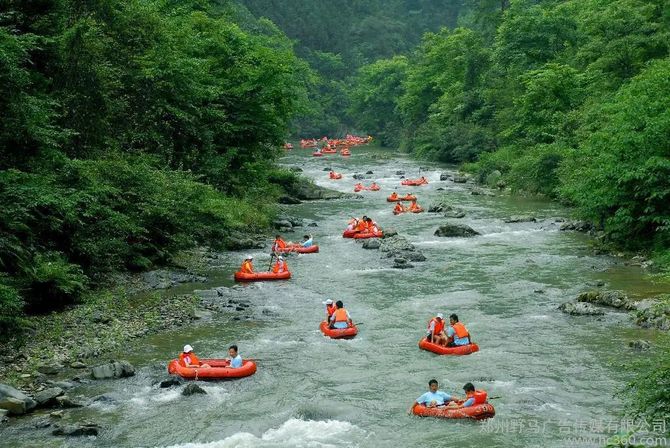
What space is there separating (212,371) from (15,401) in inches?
143

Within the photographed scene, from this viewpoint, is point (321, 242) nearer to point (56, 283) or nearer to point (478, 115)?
point (56, 283)

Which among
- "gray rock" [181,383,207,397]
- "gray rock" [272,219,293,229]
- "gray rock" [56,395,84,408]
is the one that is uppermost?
"gray rock" [272,219,293,229]

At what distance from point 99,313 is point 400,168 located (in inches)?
1588

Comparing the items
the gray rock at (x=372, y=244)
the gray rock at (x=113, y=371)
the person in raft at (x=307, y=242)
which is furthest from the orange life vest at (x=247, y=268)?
the gray rock at (x=113, y=371)

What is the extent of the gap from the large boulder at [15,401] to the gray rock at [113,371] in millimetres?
1654

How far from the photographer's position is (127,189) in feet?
73.6

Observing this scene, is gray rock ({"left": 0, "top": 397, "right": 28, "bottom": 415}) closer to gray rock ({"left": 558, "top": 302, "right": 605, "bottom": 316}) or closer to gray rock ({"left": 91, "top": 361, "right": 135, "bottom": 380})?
gray rock ({"left": 91, "top": 361, "right": 135, "bottom": 380})

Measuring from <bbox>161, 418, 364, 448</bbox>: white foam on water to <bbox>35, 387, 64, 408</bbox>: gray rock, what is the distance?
267 cm

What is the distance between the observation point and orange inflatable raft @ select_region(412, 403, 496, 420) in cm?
1260

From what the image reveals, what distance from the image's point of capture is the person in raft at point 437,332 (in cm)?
1625

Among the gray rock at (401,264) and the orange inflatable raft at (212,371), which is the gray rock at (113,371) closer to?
the orange inflatable raft at (212,371)

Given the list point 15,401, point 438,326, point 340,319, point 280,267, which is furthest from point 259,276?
point 15,401

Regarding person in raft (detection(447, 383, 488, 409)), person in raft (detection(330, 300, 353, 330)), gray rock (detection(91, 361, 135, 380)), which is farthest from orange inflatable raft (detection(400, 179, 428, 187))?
person in raft (detection(447, 383, 488, 409))

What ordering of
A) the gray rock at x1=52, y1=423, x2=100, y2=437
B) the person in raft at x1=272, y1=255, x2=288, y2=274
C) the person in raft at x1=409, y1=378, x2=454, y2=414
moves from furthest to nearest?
1. the person in raft at x1=272, y1=255, x2=288, y2=274
2. the person in raft at x1=409, y1=378, x2=454, y2=414
3. the gray rock at x1=52, y1=423, x2=100, y2=437
